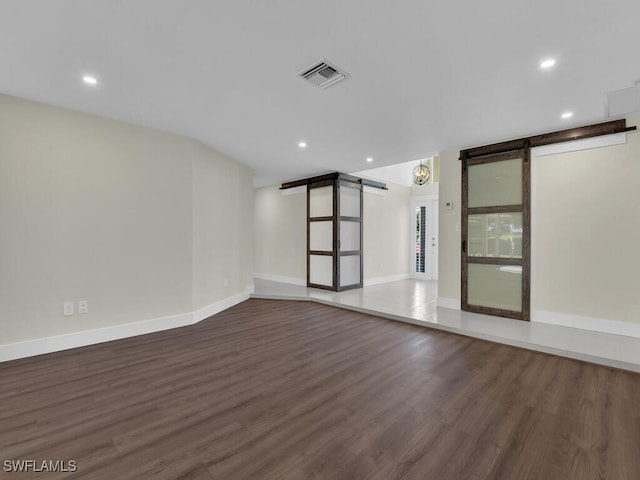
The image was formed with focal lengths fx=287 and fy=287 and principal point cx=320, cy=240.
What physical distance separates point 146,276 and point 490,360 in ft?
13.9

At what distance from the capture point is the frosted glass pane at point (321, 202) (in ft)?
21.2

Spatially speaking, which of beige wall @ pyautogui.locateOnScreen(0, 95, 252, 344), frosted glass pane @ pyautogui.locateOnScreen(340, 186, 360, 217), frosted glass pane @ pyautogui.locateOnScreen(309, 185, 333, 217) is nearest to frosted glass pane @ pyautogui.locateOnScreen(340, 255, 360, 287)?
frosted glass pane @ pyautogui.locateOnScreen(340, 186, 360, 217)

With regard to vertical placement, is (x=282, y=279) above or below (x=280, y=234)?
below

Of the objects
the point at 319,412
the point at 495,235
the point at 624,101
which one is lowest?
the point at 319,412

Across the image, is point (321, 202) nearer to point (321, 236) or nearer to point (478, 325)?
point (321, 236)

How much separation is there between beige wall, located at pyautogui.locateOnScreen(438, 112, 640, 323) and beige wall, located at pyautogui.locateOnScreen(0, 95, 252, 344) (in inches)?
198

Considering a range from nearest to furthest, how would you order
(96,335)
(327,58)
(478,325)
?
(327,58)
(96,335)
(478,325)

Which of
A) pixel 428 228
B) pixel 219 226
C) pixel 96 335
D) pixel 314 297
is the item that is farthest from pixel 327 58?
pixel 428 228

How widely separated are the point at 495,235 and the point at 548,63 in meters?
2.65

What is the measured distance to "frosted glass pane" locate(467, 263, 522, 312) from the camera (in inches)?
169

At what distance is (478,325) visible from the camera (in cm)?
394

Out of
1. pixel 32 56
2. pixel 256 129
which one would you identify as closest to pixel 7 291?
pixel 32 56

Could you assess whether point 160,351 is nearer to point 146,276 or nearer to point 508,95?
point 146,276

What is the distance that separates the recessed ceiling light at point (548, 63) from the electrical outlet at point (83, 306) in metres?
5.19
